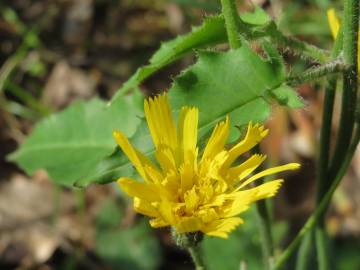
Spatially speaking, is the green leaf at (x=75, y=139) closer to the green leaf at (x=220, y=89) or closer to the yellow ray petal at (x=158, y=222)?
the green leaf at (x=220, y=89)

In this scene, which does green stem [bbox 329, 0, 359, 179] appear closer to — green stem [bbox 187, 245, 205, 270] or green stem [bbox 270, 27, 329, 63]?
green stem [bbox 270, 27, 329, 63]

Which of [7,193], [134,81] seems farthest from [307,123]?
[134,81]

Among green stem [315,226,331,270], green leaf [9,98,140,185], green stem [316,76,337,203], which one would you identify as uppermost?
green stem [316,76,337,203]

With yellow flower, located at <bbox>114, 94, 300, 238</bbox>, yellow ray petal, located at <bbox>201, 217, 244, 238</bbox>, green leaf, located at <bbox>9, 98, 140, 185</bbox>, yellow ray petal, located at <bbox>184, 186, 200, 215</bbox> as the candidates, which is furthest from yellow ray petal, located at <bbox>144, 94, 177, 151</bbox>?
green leaf, located at <bbox>9, 98, 140, 185</bbox>

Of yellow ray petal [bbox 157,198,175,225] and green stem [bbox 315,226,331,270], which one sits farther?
green stem [bbox 315,226,331,270]

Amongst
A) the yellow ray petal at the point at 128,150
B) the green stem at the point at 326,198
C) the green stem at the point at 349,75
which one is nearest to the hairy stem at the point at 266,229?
the green stem at the point at 326,198

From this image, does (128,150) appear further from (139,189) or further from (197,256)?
(197,256)
